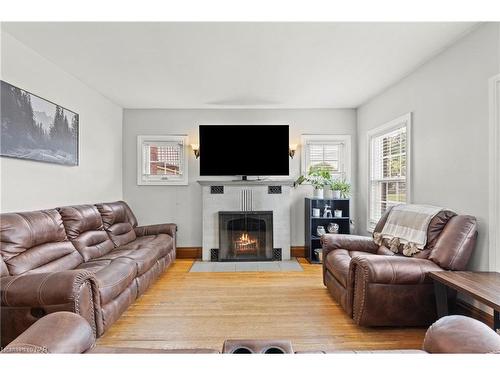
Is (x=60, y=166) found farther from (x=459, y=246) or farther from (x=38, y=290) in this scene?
(x=459, y=246)

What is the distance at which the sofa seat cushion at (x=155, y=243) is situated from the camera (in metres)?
3.45

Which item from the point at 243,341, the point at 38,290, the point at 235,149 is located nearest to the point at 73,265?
the point at 38,290

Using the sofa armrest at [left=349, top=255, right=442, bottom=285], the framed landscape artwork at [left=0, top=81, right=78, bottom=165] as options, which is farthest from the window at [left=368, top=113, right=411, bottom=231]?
the framed landscape artwork at [left=0, top=81, right=78, bottom=165]

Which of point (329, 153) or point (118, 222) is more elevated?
point (329, 153)

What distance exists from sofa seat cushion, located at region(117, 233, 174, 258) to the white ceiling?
210 centimetres

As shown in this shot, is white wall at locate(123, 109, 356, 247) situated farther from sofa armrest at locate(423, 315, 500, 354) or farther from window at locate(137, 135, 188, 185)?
sofa armrest at locate(423, 315, 500, 354)

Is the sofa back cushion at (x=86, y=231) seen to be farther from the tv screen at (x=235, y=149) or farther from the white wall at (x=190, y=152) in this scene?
the tv screen at (x=235, y=149)

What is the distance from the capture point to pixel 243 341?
1148 millimetres

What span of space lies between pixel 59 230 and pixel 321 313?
2.67 metres

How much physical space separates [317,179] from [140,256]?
310 centimetres

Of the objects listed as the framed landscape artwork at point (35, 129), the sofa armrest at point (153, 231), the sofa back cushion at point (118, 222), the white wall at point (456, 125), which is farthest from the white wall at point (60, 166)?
the white wall at point (456, 125)
